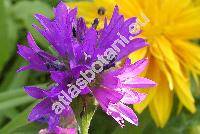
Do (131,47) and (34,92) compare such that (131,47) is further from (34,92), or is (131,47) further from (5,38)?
(5,38)

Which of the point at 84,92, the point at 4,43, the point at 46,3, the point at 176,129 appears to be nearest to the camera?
the point at 84,92

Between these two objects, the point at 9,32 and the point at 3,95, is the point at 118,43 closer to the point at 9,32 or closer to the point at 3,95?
the point at 3,95

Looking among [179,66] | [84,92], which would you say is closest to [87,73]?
[84,92]

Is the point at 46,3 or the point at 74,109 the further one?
the point at 46,3

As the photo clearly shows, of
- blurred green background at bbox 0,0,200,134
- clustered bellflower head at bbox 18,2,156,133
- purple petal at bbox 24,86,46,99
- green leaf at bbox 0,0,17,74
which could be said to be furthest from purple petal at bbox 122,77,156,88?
green leaf at bbox 0,0,17,74

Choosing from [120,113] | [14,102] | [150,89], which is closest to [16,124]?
[14,102]

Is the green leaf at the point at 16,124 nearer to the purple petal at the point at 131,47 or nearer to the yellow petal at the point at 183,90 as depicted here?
the yellow petal at the point at 183,90
